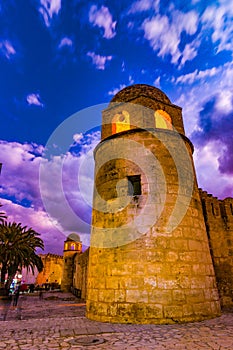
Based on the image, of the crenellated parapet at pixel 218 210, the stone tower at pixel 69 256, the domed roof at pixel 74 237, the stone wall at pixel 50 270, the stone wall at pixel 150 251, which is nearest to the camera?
the stone wall at pixel 150 251

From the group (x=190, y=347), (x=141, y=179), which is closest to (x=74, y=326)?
(x=190, y=347)

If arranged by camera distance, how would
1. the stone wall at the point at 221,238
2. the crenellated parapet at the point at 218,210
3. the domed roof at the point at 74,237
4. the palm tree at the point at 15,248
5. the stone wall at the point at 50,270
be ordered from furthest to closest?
the stone wall at the point at 50,270 → the domed roof at the point at 74,237 → the palm tree at the point at 15,248 → the crenellated parapet at the point at 218,210 → the stone wall at the point at 221,238

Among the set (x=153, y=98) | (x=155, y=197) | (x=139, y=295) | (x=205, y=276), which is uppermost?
(x=153, y=98)

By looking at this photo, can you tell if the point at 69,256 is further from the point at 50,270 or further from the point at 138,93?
the point at 138,93

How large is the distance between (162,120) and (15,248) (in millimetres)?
16404

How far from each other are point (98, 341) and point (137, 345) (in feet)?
2.72

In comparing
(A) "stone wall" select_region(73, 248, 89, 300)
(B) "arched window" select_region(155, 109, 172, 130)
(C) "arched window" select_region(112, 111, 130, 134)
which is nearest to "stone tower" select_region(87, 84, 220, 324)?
(B) "arched window" select_region(155, 109, 172, 130)

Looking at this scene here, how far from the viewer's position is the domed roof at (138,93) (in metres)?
9.83

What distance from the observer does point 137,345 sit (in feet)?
13.4

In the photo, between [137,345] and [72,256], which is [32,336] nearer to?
[137,345]

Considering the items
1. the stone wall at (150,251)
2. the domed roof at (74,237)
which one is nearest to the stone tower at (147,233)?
the stone wall at (150,251)

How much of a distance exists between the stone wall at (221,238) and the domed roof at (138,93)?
490 centimetres

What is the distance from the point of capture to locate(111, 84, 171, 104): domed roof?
9827mm

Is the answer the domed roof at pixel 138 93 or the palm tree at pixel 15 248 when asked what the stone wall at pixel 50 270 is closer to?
the palm tree at pixel 15 248
